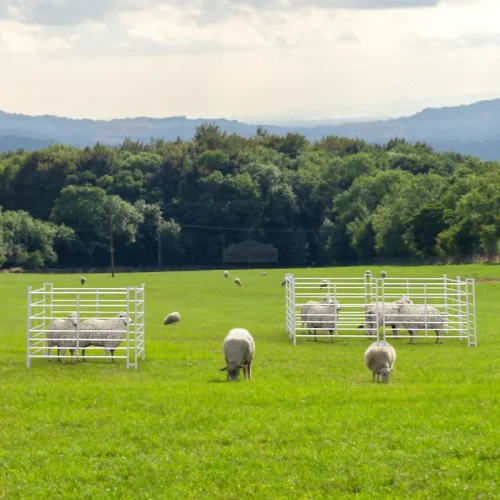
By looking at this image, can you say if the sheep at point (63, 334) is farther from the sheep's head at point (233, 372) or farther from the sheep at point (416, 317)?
the sheep at point (416, 317)

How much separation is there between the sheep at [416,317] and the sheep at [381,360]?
337 inches

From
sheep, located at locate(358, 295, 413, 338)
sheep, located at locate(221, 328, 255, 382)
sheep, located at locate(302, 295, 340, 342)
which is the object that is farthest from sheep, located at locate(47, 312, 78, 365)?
sheep, located at locate(358, 295, 413, 338)

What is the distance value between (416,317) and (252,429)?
47.5 feet

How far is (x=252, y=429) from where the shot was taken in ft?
45.8

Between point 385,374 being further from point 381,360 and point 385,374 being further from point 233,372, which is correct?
point 233,372

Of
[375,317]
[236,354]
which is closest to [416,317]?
[375,317]

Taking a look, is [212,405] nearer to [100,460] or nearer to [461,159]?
[100,460]

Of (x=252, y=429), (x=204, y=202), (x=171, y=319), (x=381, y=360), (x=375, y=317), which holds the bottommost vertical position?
(x=252, y=429)

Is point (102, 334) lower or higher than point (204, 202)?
lower

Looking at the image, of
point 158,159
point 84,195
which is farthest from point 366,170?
point 84,195

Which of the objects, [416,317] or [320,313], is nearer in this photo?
[416,317]

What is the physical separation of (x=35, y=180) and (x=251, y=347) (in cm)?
10568

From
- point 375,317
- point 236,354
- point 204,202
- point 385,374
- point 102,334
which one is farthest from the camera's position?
point 204,202

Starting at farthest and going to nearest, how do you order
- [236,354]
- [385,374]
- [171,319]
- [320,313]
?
[171,319] → [320,313] → [236,354] → [385,374]
